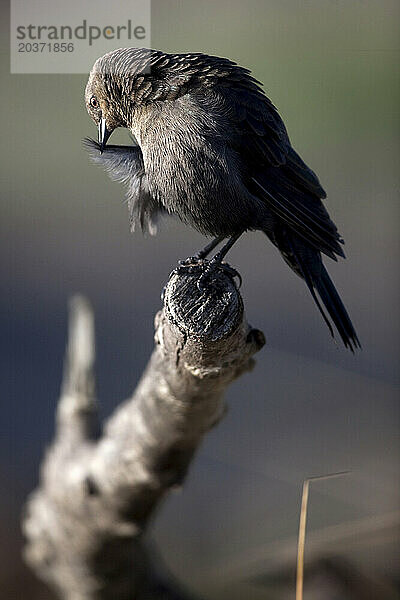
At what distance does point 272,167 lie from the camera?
2463mm

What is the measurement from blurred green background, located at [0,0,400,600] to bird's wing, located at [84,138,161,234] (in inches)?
49.6

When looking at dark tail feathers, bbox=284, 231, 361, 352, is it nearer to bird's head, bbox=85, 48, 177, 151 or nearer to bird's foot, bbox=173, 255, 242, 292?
bird's foot, bbox=173, 255, 242, 292

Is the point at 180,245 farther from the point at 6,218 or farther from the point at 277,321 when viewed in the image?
the point at 6,218

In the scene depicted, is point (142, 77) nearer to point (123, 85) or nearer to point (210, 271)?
point (123, 85)

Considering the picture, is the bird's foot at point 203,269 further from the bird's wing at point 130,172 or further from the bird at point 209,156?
the bird's wing at point 130,172

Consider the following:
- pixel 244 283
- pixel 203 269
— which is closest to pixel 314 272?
pixel 203 269

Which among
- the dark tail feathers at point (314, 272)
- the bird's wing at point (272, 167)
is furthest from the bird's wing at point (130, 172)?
the dark tail feathers at point (314, 272)

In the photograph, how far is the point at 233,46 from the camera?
490cm

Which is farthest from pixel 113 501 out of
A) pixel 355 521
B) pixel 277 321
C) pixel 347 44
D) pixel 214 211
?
pixel 347 44

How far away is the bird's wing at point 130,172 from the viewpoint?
2506 mm

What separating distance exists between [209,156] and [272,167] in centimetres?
25

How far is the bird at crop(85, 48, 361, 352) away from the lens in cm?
232

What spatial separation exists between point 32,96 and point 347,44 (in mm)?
2066

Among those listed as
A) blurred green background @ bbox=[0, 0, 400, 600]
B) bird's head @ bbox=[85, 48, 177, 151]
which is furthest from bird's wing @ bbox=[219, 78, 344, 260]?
blurred green background @ bbox=[0, 0, 400, 600]
